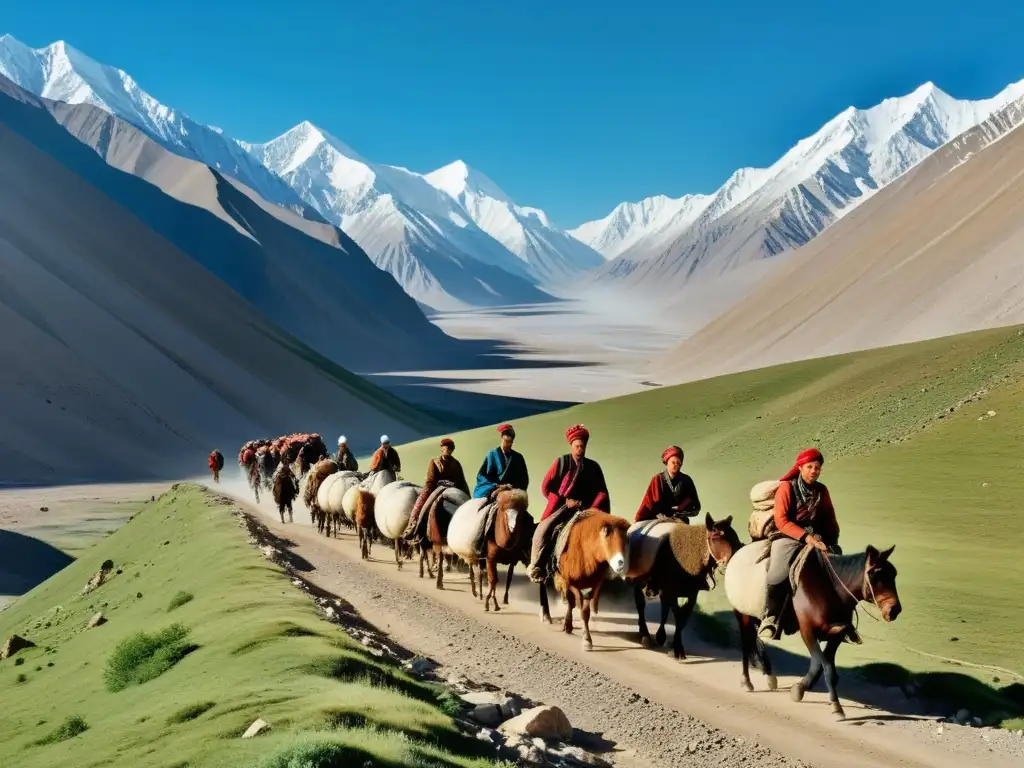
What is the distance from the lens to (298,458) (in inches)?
1257

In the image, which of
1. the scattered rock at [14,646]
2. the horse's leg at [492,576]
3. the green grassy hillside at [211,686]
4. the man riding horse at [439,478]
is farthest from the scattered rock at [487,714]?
the scattered rock at [14,646]

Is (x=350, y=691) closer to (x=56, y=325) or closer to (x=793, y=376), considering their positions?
(x=793, y=376)

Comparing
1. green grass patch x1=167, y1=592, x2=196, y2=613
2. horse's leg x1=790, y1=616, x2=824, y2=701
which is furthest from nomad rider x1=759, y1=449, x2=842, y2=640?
green grass patch x1=167, y1=592, x2=196, y2=613

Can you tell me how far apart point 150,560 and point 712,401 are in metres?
22.2

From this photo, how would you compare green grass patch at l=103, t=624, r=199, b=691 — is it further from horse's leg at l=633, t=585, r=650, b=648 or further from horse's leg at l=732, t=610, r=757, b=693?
horse's leg at l=732, t=610, r=757, b=693

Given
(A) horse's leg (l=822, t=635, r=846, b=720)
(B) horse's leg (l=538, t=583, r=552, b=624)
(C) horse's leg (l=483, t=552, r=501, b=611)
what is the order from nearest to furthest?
(A) horse's leg (l=822, t=635, r=846, b=720), (B) horse's leg (l=538, t=583, r=552, b=624), (C) horse's leg (l=483, t=552, r=501, b=611)

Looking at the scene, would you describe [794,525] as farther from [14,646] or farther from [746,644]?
[14,646]

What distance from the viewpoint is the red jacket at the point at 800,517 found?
10555 millimetres

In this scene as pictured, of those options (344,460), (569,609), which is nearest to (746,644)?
(569,609)

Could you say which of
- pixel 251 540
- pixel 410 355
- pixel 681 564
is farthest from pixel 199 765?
pixel 410 355

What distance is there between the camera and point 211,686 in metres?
9.88

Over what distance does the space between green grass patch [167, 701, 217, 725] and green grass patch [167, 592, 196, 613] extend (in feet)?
23.3

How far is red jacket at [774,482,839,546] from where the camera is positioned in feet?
34.6

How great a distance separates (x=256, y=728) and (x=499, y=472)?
893cm
